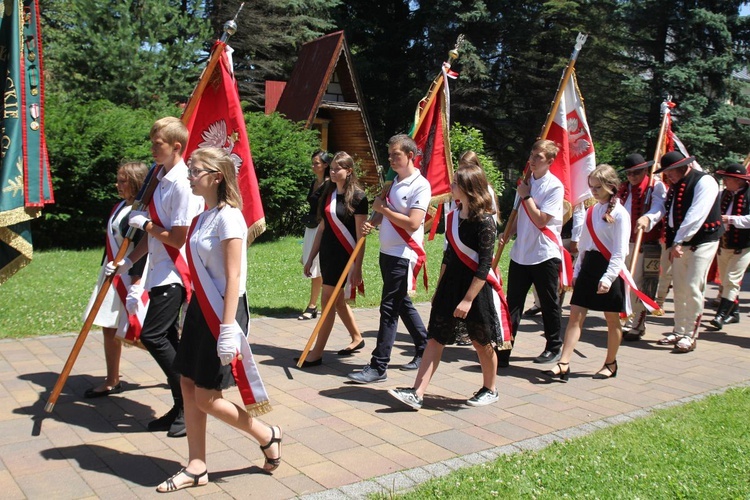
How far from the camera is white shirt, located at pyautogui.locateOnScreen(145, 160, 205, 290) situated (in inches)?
176

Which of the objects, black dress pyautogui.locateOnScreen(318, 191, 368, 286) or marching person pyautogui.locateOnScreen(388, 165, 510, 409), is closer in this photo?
marching person pyautogui.locateOnScreen(388, 165, 510, 409)

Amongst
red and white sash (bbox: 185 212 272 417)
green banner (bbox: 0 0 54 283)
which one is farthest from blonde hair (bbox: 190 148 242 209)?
green banner (bbox: 0 0 54 283)

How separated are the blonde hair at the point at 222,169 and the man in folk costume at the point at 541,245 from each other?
10.7 feet

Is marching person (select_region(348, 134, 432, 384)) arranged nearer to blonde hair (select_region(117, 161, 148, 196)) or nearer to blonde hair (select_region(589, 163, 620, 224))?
blonde hair (select_region(589, 163, 620, 224))

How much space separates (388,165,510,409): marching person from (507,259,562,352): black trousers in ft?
4.45

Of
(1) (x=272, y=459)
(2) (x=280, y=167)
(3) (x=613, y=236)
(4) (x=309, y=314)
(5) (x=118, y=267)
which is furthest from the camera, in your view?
(2) (x=280, y=167)

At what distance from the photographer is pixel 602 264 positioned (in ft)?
20.6

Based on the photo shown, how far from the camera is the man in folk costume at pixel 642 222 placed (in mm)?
7777

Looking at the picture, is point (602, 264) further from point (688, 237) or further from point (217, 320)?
point (217, 320)

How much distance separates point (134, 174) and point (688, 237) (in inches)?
225

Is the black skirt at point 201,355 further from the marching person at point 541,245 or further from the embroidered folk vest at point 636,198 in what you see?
the embroidered folk vest at point 636,198

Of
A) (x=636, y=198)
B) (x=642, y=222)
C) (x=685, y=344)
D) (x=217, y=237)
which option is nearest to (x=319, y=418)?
(x=217, y=237)

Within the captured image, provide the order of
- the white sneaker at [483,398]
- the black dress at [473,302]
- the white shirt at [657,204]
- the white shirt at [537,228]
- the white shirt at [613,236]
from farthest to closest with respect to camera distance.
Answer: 1. the white shirt at [657,204]
2. the white shirt at [537,228]
3. the white shirt at [613,236]
4. the white sneaker at [483,398]
5. the black dress at [473,302]

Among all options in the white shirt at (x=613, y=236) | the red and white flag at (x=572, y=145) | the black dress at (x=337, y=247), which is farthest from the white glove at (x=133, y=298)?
the red and white flag at (x=572, y=145)
